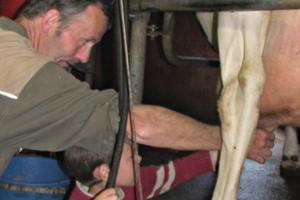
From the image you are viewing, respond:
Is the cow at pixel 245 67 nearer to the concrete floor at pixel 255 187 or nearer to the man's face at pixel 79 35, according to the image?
the man's face at pixel 79 35

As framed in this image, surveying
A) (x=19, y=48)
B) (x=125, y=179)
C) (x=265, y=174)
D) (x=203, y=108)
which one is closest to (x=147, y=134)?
(x=125, y=179)

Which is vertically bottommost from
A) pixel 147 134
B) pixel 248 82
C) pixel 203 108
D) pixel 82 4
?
pixel 203 108

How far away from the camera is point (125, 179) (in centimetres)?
120

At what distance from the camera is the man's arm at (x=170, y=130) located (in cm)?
106

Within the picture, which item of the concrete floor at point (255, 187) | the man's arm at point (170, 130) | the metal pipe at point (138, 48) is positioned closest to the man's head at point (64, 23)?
the metal pipe at point (138, 48)

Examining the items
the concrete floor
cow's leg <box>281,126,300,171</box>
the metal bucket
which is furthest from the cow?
cow's leg <box>281,126,300,171</box>

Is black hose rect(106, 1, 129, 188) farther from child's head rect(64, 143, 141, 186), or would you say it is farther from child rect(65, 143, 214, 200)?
child's head rect(64, 143, 141, 186)

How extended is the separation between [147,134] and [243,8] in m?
0.40

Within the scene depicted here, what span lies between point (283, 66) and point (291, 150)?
128cm

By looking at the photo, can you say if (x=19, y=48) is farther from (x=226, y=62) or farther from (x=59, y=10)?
(x=226, y=62)

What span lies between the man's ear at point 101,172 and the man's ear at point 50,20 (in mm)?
320

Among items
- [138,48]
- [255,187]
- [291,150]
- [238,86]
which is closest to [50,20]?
[138,48]

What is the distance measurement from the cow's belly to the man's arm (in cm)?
14

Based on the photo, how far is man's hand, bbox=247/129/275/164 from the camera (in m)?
1.20
